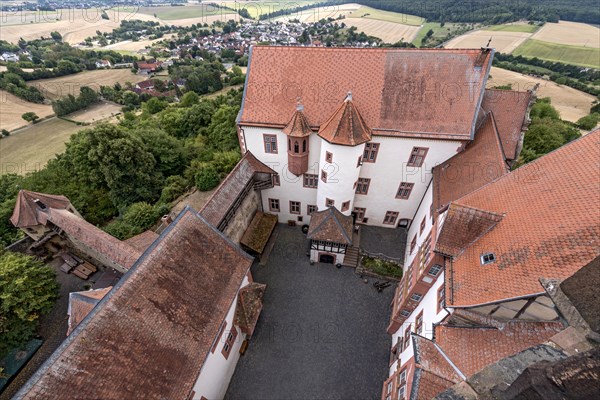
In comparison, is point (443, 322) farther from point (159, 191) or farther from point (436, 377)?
point (159, 191)

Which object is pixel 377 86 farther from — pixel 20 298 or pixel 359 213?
pixel 20 298

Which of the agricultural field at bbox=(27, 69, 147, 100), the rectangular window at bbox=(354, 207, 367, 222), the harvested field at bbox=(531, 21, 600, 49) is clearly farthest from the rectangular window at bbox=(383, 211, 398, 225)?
the harvested field at bbox=(531, 21, 600, 49)

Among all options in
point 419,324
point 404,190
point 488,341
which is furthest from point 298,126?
point 488,341

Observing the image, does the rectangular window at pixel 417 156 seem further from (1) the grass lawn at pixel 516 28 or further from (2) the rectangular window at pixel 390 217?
(1) the grass lawn at pixel 516 28

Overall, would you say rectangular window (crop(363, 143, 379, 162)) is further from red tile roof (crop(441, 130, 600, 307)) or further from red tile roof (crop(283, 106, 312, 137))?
red tile roof (crop(441, 130, 600, 307))

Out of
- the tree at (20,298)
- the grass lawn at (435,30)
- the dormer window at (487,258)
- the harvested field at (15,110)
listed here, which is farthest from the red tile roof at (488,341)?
A: the grass lawn at (435,30)

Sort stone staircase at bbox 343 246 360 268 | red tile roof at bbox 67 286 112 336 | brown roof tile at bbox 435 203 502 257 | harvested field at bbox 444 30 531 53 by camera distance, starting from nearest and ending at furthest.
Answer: brown roof tile at bbox 435 203 502 257, red tile roof at bbox 67 286 112 336, stone staircase at bbox 343 246 360 268, harvested field at bbox 444 30 531 53
